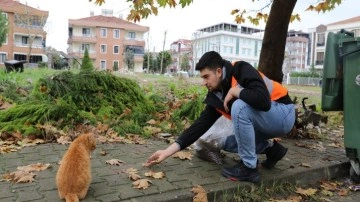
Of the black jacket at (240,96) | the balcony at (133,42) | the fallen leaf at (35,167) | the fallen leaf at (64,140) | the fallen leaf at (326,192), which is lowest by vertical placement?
the fallen leaf at (326,192)

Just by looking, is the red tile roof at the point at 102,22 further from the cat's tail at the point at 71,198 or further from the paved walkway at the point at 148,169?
the cat's tail at the point at 71,198

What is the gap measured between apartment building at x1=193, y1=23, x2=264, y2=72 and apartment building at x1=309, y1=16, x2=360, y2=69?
1637 centimetres

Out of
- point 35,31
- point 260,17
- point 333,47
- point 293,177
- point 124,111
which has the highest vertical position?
point 35,31

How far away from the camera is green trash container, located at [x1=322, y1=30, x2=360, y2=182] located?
3.17m

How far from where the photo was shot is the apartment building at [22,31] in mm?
45562

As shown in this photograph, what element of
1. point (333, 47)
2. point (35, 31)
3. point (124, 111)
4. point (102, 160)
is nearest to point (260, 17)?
point (124, 111)

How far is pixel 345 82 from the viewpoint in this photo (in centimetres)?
323

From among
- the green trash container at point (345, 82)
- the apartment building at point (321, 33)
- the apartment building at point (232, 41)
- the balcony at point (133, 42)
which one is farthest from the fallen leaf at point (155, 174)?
the apartment building at point (232, 41)

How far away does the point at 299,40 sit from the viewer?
305ft

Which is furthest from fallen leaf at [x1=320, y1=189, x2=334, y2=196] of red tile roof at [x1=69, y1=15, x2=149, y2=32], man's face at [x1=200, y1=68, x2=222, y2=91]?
red tile roof at [x1=69, y1=15, x2=149, y2=32]

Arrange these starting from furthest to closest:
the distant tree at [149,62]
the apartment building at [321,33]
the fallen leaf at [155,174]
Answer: the distant tree at [149,62] < the apartment building at [321,33] < the fallen leaf at [155,174]

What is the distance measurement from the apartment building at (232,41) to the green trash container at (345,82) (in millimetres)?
76204

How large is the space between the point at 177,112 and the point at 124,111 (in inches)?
32.3

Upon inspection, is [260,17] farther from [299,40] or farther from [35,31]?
[299,40]
